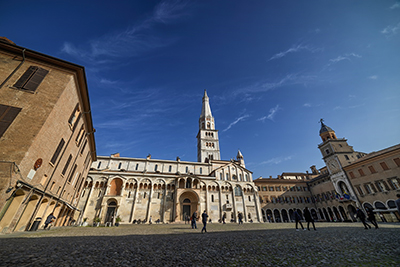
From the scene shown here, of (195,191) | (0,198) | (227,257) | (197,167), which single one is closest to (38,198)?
(0,198)

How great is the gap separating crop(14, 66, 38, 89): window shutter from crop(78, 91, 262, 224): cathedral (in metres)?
25.3

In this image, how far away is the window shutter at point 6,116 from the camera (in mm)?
11070

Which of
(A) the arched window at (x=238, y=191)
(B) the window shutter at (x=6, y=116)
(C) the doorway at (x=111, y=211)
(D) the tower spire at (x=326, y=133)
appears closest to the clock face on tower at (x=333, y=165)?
(D) the tower spire at (x=326, y=133)

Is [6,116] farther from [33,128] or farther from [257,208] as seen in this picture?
[257,208]

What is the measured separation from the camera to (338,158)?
4109cm

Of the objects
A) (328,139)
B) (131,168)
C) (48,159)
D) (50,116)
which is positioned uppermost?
(328,139)

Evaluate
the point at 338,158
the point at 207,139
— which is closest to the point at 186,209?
the point at 207,139

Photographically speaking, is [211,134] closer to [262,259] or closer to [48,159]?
[48,159]

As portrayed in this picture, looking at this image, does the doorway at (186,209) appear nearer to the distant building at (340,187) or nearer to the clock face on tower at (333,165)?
the distant building at (340,187)

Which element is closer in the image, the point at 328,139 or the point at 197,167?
the point at 328,139

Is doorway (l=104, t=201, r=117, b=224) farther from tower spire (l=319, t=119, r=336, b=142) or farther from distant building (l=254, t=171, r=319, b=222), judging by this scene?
tower spire (l=319, t=119, r=336, b=142)

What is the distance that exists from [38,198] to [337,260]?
63.9ft

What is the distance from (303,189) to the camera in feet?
166

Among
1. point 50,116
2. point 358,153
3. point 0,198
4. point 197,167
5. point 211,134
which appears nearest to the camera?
point 0,198
